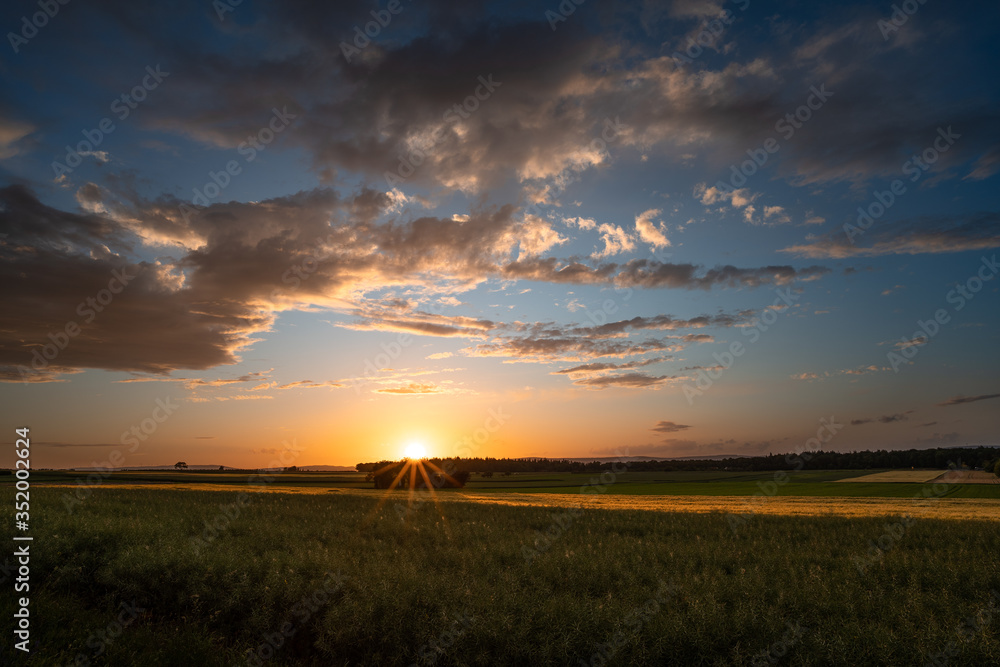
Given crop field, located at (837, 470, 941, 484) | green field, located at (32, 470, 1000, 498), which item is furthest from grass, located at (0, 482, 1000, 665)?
crop field, located at (837, 470, 941, 484)

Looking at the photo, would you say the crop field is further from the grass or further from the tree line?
the grass

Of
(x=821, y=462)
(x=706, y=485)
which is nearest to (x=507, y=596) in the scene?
(x=706, y=485)

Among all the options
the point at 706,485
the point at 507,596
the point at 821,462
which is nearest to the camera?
the point at 507,596

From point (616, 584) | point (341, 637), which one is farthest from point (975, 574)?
point (341, 637)

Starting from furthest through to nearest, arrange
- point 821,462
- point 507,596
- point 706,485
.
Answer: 1. point 821,462
2. point 706,485
3. point 507,596

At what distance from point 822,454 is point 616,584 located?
5403 inches

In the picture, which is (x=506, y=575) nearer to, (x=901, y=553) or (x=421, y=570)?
(x=421, y=570)

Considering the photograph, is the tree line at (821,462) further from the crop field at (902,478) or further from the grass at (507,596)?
the grass at (507,596)

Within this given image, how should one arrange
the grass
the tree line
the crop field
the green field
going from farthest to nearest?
the tree line, the crop field, the green field, the grass

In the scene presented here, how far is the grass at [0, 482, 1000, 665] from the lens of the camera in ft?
31.9

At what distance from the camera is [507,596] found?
11539mm

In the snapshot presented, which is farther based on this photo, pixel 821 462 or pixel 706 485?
pixel 821 462

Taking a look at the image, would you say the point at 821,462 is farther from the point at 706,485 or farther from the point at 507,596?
the point at 507,596

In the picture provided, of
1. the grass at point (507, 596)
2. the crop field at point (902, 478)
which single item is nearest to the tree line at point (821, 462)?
the crop field at point (902, 478)
